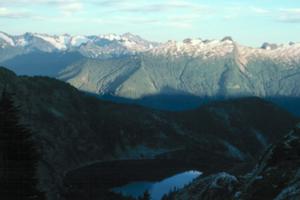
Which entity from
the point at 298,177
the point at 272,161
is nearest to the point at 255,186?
the point at 298,177

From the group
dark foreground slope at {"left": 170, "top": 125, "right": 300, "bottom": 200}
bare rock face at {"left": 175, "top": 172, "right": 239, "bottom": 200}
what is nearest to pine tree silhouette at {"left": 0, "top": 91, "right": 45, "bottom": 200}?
dark foreground slope at {"left": 170, "top": 125, "right": 300, "bottom": 200}

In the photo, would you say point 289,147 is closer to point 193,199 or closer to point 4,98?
point 193,199

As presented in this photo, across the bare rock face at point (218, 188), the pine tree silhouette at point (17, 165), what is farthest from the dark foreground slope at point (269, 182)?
the pine tree silhouette at point (17, 165)

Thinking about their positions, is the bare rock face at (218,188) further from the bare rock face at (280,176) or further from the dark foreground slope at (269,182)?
the bare rock face at (280,176)

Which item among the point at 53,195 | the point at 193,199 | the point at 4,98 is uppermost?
the point at 4,98

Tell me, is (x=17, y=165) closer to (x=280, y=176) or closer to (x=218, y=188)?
(x=280, y=176)

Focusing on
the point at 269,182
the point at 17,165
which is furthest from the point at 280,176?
the point at 17,165
